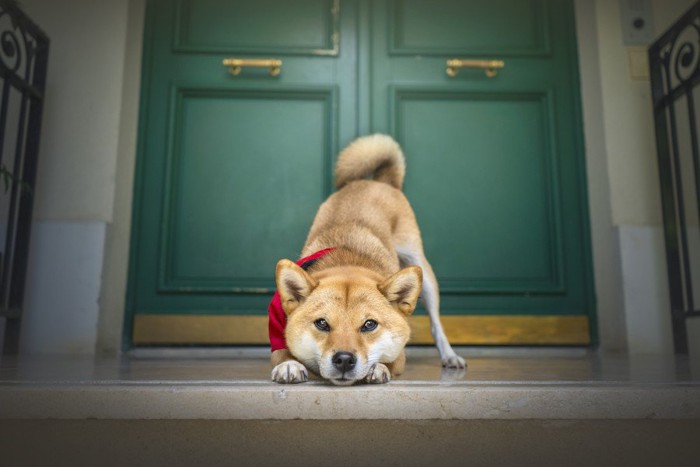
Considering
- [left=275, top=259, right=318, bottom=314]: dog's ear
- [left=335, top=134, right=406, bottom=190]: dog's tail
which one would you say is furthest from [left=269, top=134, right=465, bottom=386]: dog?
[left=335, top=134, right=406, bottom=190]: dog's tail

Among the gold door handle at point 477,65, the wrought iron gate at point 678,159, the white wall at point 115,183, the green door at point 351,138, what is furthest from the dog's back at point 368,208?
the wrought iron gate at point 678,159

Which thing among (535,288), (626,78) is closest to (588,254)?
(535,288)

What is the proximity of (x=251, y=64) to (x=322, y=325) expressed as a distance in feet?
7.91

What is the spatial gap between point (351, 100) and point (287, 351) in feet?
7.24

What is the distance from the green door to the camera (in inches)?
143

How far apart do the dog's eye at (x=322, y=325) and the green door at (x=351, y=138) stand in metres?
1.74

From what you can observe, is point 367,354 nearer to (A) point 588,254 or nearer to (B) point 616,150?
(A) point 588,254

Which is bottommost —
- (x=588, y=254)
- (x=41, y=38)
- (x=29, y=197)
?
(x=588, y=254)

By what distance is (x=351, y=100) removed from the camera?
12.5 feet

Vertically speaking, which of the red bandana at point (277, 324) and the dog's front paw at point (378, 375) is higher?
the red bandana at point (277, 324)

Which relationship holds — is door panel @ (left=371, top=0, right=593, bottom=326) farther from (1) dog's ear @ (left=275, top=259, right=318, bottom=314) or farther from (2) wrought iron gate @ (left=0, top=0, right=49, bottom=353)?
(2) wrought iron gate @ (left=0, top=0, right=49, bottom=353)

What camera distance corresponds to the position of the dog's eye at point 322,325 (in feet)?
6.09

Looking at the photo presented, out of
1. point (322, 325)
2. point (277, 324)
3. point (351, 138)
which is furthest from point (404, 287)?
point (351, 138)

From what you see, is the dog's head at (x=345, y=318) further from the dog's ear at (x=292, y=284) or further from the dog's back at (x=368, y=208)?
the dog's back at (x=368, y=208)
